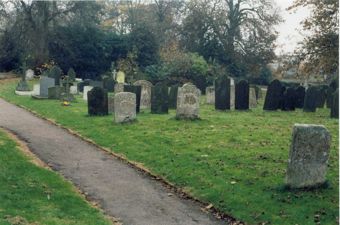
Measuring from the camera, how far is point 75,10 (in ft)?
156

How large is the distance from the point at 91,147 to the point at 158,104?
6957 mm

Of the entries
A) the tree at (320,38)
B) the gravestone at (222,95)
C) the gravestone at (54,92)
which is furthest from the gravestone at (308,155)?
the gravestone at (54,92)

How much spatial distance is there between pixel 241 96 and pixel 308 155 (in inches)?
544

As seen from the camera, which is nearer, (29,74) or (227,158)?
(227,158)

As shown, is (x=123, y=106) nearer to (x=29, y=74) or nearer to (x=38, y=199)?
(x=38, y=199)

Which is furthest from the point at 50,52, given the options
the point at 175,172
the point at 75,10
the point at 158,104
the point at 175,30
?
the point at 175,172

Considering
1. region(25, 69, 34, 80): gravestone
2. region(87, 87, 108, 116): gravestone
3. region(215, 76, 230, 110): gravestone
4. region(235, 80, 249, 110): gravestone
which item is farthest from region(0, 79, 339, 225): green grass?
region(25, 69, 34, 80): gravestone

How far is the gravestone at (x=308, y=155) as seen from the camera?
28.7 feet

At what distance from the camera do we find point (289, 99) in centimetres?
2386

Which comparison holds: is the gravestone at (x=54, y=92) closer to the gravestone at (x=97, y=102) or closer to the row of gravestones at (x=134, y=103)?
the row of gravestones at (x=134, y=103)

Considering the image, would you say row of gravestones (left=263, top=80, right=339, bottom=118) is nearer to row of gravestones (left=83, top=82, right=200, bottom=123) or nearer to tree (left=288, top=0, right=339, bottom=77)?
tree (left=288, top=0, right=339, bottom=77)

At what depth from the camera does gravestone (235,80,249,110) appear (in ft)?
73.2

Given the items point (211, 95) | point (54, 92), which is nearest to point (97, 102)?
point (54, 92)

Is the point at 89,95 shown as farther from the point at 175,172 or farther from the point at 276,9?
the point at 276,9
